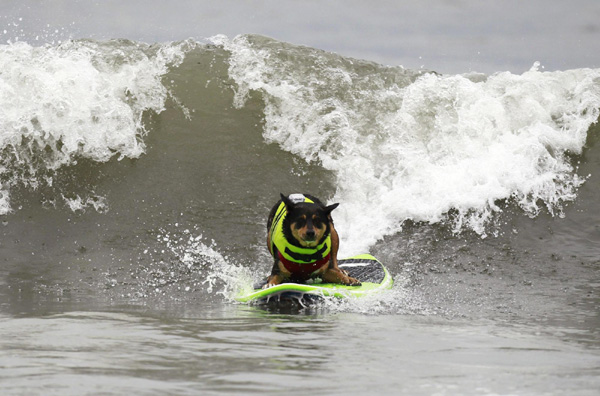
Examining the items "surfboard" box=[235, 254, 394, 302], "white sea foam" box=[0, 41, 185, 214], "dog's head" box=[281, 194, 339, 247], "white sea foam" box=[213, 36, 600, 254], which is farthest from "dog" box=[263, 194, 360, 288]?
"white sea foam" box=[0, 41, 185, 214]

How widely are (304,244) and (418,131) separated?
18.7 feet

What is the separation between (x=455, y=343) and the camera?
13.5 ft

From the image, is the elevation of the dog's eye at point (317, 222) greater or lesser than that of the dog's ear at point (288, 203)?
lesser

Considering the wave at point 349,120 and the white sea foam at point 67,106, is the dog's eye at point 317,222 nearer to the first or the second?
the wave at point 349,120

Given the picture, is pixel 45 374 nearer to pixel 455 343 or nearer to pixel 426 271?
pixel 455 343

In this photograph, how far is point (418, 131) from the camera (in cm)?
1182

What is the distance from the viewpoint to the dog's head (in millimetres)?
Answer: 6570

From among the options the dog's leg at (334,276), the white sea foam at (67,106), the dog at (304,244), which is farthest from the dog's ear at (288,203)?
the white sea foam at (67,106)

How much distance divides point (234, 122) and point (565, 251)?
5.53 meters

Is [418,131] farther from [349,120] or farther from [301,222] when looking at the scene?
[301,222]

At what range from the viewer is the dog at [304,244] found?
21.9 ft

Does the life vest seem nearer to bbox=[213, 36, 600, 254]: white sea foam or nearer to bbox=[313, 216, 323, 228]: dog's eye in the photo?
bbox=[313, 216, 323, 228]: dog's eye

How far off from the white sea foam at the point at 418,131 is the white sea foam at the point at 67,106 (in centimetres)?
180

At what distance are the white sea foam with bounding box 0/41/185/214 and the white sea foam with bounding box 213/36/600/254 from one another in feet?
5.91
